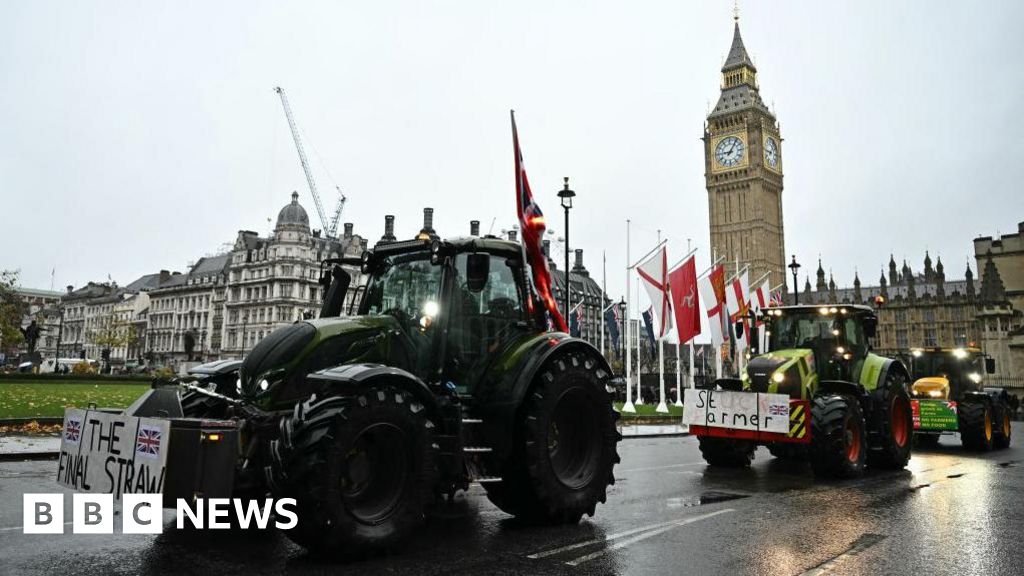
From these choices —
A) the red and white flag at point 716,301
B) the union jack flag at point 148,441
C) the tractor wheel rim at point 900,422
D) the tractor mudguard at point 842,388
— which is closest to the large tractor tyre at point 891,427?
the tractor wheel rim at point 900,422

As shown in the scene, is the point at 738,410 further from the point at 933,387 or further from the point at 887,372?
the point at 933,387

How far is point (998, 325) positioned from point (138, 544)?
71.5 meters

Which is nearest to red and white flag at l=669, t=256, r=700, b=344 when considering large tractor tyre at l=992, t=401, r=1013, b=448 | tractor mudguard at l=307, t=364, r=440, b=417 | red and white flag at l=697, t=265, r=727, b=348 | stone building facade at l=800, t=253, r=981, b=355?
red and white flag at l=697, t=265, r=727, b=348

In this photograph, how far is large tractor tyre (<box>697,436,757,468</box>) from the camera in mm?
12727

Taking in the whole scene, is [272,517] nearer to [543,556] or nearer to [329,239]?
[543,556]

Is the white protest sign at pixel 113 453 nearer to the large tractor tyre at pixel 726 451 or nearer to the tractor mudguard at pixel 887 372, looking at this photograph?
the large tractor tyre at pixel 726 451

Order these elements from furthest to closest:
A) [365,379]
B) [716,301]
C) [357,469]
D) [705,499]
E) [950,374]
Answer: [716,301] → [950,374] → [705,499] → [357,469] → [365,379]

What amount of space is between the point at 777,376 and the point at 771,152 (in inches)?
4619

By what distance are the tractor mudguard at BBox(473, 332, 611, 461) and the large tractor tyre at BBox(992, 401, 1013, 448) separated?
1757 cm

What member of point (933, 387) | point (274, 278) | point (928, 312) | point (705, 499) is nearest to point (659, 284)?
point (933, 387)

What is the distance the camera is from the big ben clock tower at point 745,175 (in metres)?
115

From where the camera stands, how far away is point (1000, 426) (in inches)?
739

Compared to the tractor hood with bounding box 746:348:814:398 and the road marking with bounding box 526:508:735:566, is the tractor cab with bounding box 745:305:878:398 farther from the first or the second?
the road marking with bounding box 526:508:735:566

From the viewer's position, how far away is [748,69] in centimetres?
12194
